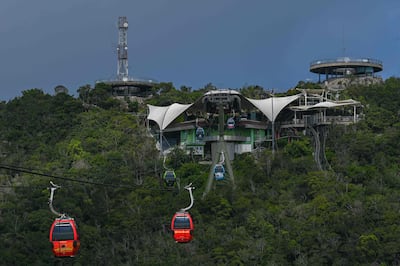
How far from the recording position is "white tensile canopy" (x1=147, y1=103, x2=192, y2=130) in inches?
2250

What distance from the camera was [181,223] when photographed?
29844 millimetres

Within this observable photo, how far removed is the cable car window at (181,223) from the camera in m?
29.8

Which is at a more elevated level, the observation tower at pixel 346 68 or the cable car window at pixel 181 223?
the observation tower at pixel 346 68

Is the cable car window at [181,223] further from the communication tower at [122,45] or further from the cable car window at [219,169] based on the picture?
the communication tower at [122,45]

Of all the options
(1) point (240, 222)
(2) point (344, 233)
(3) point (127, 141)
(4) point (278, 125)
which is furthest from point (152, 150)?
(2) point (344, 233)

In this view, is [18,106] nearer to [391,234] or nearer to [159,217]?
[159,217]

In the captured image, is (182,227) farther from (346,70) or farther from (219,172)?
(346,70)

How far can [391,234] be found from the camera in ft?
132

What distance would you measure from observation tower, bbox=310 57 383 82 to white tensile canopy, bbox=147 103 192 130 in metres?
16.5

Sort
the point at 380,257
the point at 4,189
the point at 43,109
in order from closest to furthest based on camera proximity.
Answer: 1. the point at 380,257
2. the point at 4,189
3. the point at 43,109

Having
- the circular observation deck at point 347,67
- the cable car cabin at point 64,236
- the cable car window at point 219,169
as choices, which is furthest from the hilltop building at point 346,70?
the cable car cabin at point 64,236

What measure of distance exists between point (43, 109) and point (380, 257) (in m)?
30.2

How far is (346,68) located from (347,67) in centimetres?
16

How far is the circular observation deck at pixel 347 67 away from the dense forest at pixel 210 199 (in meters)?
10.4
